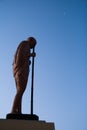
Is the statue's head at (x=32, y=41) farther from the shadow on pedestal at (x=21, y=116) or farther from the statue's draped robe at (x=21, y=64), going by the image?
the shadow on pedestal at (x=21, y=116)

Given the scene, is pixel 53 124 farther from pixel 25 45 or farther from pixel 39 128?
pixel 25 45

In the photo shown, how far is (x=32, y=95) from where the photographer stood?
6.59 meters

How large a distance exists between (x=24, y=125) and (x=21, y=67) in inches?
55.0

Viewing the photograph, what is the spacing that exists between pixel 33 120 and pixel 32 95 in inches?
27.8

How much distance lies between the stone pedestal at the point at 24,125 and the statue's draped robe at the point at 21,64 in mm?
913

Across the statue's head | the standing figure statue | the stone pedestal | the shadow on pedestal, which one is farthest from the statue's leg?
the statue's head

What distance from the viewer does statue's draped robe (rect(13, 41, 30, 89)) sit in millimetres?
6578

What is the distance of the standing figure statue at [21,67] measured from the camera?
20.9 ft

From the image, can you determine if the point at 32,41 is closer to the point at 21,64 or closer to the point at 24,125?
the point at 21,64

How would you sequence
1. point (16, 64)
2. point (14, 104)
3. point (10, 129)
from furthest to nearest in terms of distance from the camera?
point (16, 64)
point (14, 104)
point (10, 129)

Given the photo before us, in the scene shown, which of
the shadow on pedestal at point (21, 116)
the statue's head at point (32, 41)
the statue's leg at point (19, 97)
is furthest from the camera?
the statue's head at point (32, 41)

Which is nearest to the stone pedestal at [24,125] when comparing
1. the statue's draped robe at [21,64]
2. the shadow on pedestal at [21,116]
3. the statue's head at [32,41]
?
→ the shadow on pedestal at [21,116]

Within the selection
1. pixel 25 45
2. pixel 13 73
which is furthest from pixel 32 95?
pixel 25 45

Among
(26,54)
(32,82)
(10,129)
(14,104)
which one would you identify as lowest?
(10,129)
